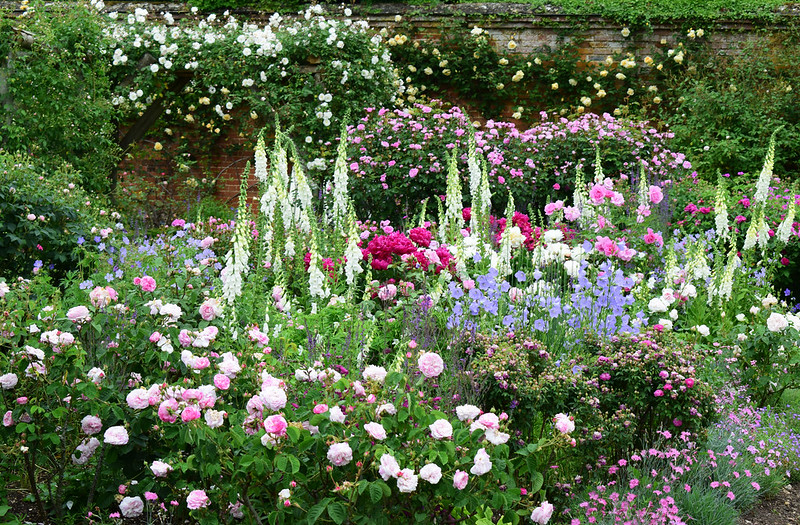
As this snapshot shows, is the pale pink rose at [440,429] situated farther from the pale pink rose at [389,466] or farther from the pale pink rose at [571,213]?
the pale pink rose at [571,213]

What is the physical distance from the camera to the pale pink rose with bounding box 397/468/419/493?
A: 7.18 ft

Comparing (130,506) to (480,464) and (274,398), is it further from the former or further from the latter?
(480,464)

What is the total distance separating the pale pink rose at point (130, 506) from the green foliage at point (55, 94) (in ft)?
16.6

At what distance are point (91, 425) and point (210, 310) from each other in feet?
1.86

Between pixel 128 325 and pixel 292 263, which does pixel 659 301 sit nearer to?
pixel 292 263

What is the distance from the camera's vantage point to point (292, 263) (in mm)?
4727

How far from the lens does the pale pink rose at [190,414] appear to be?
2312 millimetres

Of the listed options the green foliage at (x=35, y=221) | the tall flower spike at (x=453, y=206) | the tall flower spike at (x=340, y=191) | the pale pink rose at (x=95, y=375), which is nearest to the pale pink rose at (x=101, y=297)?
the pale pink rose at (x=95, y=375)

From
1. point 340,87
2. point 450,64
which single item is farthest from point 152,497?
point 450,64

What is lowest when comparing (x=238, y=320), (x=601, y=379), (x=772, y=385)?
(x=772, y=385)

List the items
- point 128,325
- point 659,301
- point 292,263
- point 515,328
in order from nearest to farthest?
1. point 128,325
2. point 515,328
3. point 659,301
4. point 292,263

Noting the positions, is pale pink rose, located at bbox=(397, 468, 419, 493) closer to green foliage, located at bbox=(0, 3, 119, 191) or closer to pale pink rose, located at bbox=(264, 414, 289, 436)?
pale pink rose, located at bbox=(264, 414, 289, 436)

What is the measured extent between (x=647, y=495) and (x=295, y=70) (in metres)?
7.21

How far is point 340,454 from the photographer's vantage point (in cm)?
224
